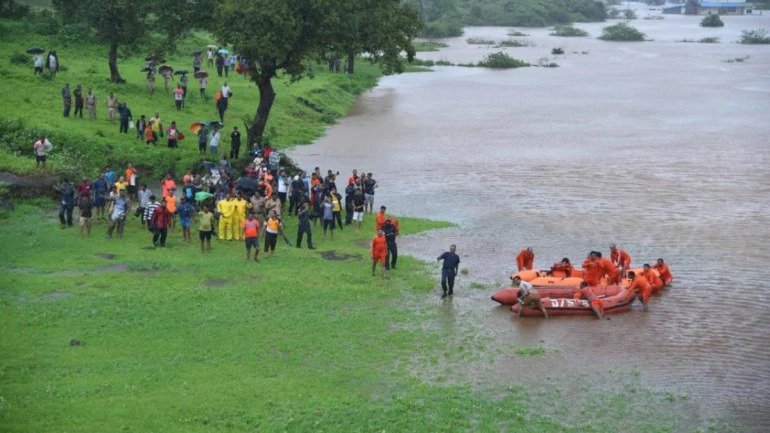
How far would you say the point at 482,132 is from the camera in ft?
160

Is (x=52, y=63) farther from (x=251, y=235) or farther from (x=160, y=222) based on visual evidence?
(x=251, y=235)

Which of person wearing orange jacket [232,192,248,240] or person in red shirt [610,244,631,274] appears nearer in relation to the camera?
person in red shirt [610,244,631,274]

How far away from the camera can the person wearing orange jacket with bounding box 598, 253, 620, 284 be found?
926 inches

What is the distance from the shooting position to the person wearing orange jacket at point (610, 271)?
77.2 feet

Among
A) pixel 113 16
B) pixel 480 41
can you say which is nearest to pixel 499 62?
pixel 480 41

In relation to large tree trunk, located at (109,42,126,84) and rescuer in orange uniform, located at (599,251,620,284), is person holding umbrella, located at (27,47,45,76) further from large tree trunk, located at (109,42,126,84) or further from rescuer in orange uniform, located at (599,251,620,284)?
rescuer in orange uniform, located at (599,251,620,284)

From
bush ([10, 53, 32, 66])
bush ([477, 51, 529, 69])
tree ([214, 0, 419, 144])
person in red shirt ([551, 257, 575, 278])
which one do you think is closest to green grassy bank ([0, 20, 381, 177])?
bush ([10, 53, 32, 66])

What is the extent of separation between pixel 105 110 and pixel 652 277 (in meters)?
23.4

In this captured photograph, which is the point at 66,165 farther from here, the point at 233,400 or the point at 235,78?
the point at 235,78

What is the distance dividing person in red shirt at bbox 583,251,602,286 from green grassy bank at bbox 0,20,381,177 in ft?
49.8

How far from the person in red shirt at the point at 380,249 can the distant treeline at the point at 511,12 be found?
300 feet

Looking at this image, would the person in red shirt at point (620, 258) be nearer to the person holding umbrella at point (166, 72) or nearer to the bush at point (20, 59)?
the person holding umbrella at point (166, 72)

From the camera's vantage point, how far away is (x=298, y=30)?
33500 mm

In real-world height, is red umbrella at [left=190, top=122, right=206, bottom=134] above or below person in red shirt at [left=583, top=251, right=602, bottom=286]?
above
